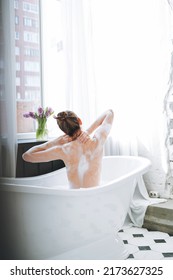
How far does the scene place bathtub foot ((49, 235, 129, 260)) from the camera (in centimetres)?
191

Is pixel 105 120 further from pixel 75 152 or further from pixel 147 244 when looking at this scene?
pixel 147 244

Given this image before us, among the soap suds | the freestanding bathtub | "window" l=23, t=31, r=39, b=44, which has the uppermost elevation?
"window" l=23, t=31, r=39, b=44

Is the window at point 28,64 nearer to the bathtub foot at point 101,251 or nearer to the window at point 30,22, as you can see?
the window at point 30,22

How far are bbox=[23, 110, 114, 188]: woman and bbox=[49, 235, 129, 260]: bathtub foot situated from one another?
1.29ft

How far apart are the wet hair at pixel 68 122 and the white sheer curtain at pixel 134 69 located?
2.98ft

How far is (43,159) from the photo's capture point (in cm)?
196

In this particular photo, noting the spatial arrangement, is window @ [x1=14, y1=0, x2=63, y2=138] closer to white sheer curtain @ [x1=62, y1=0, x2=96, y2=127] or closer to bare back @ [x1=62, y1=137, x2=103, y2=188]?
white sheer curtain @ [x1=62, y1=0, x2=96, y2=127]

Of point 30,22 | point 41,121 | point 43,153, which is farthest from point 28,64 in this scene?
point 43,153

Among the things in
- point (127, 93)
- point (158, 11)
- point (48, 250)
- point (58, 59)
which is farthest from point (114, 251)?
point (158, 11)

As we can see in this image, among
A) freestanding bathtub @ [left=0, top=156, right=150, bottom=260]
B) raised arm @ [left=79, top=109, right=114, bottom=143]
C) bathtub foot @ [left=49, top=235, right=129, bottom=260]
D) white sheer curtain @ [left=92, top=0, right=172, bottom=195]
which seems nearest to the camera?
freestanding bathtub @ [left=0, top=156, right=150, bottom=260]

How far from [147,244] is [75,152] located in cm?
→ 98

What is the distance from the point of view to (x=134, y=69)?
119 inches

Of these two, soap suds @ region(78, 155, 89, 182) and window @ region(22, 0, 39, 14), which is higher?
window @ region(22, 0, 39, 14)

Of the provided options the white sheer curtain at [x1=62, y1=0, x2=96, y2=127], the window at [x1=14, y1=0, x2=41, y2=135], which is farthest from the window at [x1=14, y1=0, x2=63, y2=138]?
the white sheer curtain at [x1=62, y1=0, x2=96, y2=127]
